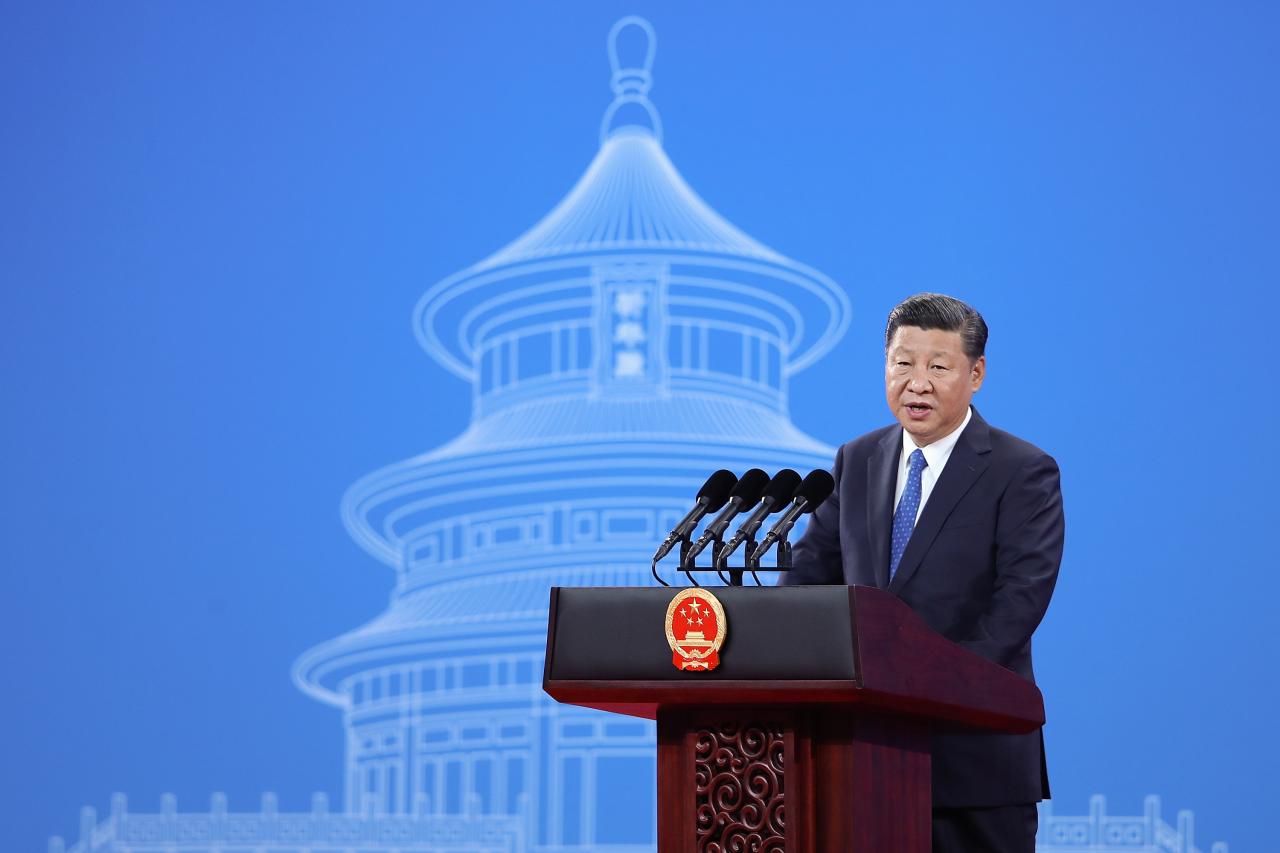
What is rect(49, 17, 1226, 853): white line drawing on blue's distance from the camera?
4695 millimetres

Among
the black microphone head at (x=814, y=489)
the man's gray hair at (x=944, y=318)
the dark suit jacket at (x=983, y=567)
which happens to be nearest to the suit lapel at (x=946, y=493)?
the dark suit jacket at (x=983, y=567)

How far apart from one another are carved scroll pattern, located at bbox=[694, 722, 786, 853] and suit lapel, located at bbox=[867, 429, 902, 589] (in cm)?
50

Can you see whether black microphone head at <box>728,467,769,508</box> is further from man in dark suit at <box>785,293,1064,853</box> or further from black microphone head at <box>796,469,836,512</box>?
man in dark suit at <box>785,293,1064,853</box>

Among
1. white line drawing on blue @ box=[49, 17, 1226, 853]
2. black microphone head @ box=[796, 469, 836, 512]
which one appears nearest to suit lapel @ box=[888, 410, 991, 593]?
black microphone head @ box=[796, 469, 836, 512]

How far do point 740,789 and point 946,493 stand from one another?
2.08 feet

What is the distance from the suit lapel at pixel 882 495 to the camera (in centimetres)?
219

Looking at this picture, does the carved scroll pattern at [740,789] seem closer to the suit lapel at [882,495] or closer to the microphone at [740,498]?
the microphone at [740,498]

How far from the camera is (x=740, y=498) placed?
193cm

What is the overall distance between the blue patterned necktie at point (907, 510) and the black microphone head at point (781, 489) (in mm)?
290

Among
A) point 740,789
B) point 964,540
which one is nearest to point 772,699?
point 740,789

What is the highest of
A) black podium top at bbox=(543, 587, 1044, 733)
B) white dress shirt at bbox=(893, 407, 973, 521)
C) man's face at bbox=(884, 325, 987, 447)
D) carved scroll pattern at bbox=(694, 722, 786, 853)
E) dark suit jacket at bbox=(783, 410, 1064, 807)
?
man's face at bbox=(884, 325, 987, 447)

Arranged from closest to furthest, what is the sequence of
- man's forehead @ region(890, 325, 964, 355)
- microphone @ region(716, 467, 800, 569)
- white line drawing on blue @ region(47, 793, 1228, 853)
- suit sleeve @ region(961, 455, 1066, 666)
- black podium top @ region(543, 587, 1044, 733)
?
black podium top @ region(543, 587, 1044, 733) < microphone @ region(716, 467, 800, 569) < suit sleeve @ region(961, 455, 1066, 666) < man's forehead @ region(890, 325, 964, 355) < white line drawing on blue @ region(47, 793, 1228, 853)

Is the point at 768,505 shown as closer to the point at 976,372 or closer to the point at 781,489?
the point at 781,489

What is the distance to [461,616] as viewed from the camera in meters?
4.91
